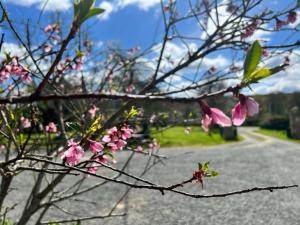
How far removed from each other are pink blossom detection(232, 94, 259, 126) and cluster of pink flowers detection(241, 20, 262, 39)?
3.15m

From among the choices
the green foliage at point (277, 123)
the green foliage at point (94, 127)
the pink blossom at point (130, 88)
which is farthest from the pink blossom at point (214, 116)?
the green foliage at point (277, 123)

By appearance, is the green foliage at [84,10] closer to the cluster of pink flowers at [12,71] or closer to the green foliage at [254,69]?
the green foliage at [254,69]

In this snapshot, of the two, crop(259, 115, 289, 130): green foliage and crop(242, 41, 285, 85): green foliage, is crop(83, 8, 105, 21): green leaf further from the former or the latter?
crop(259, 115, 289, 130): green foliage

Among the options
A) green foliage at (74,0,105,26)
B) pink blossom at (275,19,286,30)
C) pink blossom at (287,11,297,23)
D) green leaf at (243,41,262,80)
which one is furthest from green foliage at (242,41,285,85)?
pink blossom at (287,11,297,23)

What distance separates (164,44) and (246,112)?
11.0ft

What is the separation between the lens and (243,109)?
1.12 meters

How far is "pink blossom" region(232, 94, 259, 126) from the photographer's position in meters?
1.12

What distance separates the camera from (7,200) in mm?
12328

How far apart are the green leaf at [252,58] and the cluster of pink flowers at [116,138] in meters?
1.48

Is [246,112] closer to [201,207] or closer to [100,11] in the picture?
[100,11]

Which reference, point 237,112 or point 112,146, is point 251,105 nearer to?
point 237,112

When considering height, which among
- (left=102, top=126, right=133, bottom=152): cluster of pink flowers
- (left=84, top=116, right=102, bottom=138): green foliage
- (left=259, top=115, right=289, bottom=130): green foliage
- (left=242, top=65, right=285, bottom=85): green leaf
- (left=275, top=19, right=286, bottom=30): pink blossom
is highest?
(left=275, top=19, right=286, bottom=30): pink blossom

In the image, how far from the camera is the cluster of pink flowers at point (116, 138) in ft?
8.03

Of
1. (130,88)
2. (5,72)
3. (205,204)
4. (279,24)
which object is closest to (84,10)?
(5,72)
